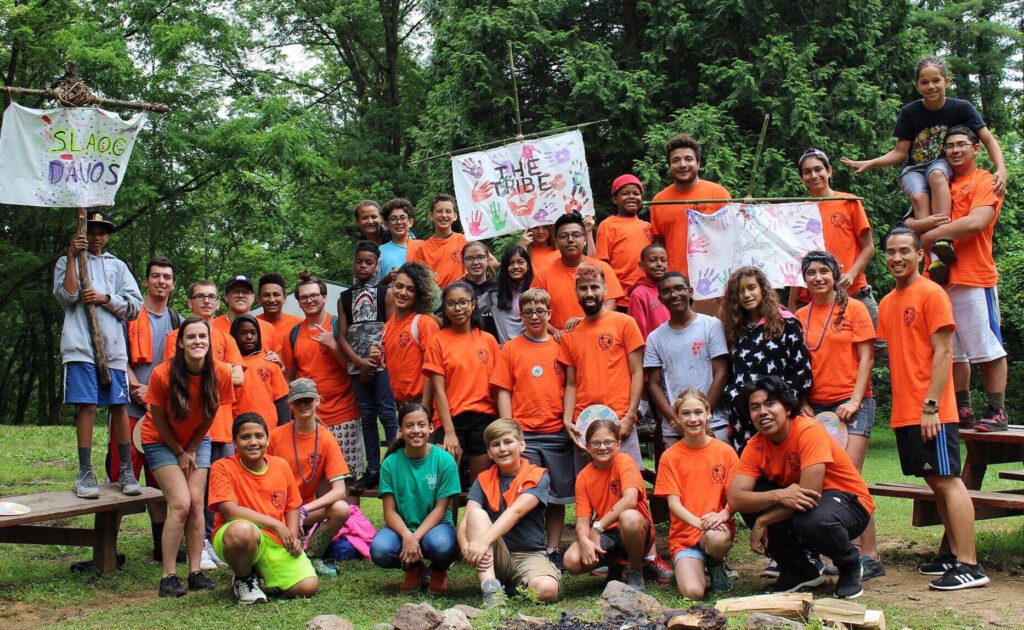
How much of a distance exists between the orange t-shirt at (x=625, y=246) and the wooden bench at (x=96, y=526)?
3808 mm

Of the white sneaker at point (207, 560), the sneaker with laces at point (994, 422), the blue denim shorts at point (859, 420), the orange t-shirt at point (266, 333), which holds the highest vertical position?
the orange t-shirt at point (266, 333)

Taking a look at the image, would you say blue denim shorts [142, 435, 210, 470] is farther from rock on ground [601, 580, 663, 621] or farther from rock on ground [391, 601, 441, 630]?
rock on ground [601, 580, 663, 621]

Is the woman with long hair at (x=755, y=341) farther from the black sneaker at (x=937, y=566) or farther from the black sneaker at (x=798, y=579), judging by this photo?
the black sneaker at (x=937, y=566)

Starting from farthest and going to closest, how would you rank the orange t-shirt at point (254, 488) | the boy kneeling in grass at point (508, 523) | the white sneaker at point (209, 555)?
the white sneaker at point (209, 555) < the orange t-shirt at point (254, 488) < the boy kneeling in grass at point (508, 523)

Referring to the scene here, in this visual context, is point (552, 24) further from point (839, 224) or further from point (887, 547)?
point (887, 547)

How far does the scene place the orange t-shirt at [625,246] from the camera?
24.8 feet

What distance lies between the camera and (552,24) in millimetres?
15789

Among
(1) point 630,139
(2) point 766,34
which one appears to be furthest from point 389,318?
(2) point 766,34

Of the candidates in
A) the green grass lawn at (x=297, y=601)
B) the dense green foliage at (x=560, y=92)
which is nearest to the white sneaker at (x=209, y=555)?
the green grass lawn at (x=297, y=601)

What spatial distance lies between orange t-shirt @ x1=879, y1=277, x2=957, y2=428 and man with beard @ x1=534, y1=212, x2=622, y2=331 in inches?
79.2

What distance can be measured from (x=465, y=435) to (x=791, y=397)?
2.36 m

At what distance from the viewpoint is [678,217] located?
7512 millimetres

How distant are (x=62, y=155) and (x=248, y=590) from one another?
3.65 m

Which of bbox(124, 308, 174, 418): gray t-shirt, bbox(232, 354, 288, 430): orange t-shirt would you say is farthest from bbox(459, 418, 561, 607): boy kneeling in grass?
bbox(124, 308, 174, 418): gray t-shirt
